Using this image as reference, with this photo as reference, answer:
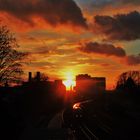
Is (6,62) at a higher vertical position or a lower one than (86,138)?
higher

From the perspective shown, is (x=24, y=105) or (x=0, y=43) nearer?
(x=24, y=105)

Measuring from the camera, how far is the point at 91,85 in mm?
167625

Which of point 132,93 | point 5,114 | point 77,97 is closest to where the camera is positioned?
point 5,114

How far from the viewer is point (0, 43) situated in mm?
79062

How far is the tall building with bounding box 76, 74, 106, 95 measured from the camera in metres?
169

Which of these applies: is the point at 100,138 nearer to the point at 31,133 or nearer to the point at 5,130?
the point at 5,130

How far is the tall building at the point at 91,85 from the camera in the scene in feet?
553

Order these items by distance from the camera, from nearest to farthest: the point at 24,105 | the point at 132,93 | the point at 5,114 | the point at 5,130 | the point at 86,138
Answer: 1. the point at 5,130
2. the point at 86,138
3. the point at 5,114
4. the point at 24,105
5. the point at 132,93

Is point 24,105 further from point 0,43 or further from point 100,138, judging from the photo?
point 100,138

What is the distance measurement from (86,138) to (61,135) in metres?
9.73

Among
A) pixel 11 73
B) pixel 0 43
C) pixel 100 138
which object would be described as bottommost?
pixel 100 138

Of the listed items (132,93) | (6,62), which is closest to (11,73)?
(6,62)

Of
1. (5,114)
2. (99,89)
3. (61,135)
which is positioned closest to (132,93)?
(99,89)

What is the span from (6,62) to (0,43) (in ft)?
11.2
